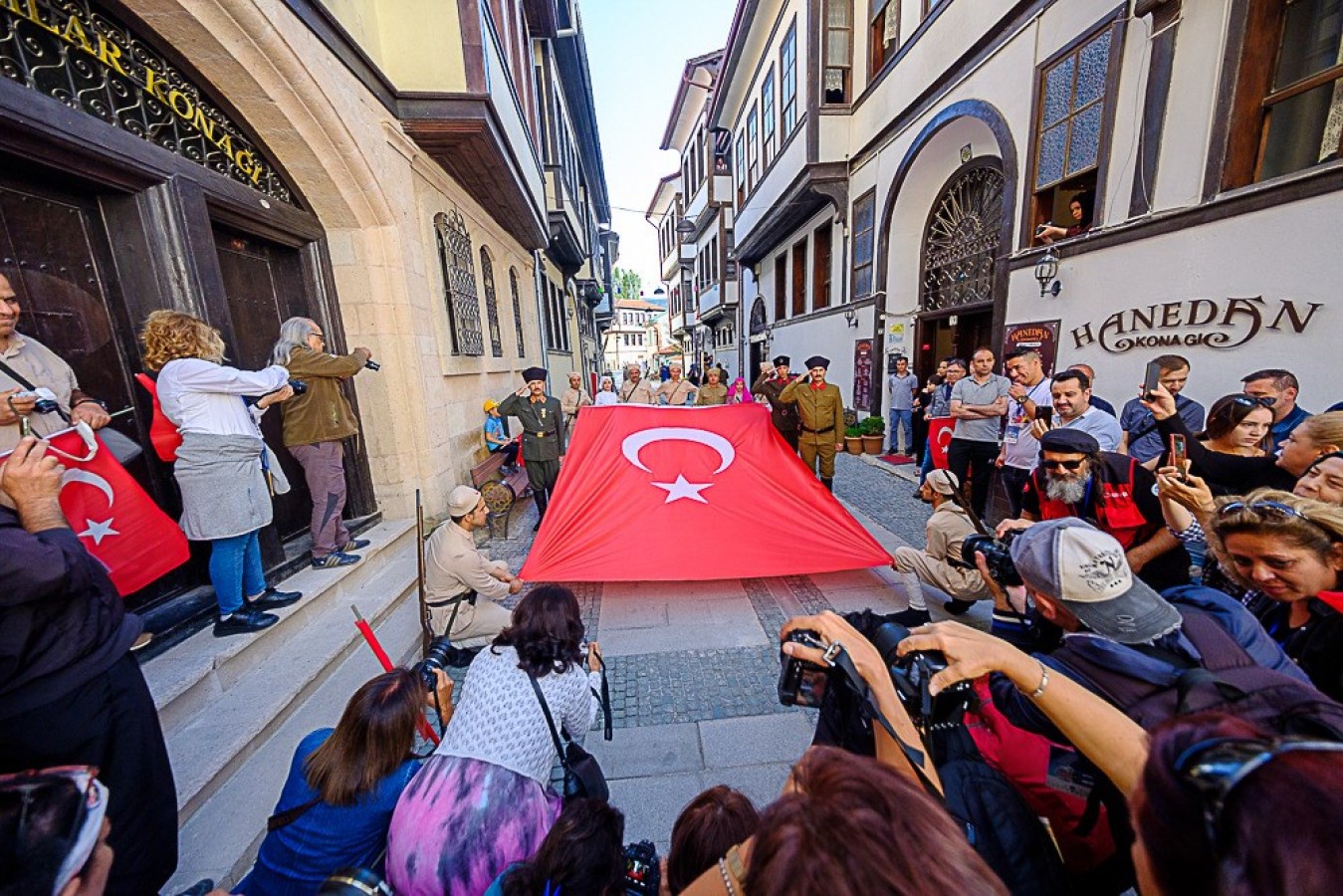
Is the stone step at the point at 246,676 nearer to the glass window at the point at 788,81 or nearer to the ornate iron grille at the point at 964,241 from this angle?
the ornate iron grille at the point at 964,241

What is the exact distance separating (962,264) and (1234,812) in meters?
8.27

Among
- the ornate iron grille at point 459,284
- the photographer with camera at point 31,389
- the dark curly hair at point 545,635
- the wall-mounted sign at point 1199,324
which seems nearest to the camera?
the dark curly hair at point 545,635

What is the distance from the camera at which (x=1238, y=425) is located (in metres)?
2.30

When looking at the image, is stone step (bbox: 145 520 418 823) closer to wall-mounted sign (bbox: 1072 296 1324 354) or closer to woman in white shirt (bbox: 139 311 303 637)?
woman in white shirt (bbox: 139 311 303 637)

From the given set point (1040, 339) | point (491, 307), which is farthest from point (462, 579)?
point (1040, 339)

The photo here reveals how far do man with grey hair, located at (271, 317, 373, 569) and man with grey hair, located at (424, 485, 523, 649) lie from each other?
4.13 feet

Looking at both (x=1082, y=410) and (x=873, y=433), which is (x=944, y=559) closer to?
(x=1082, y=410)

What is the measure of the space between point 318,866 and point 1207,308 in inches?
234

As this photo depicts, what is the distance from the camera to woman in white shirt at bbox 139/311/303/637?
2400 mm

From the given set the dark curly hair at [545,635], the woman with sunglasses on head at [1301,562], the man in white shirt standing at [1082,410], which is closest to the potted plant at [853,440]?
the man in white shirt standing at [1082,410]

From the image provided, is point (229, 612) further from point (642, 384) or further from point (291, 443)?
point (642, 384)

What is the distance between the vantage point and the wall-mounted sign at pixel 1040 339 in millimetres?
5008

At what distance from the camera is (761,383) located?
746 cm

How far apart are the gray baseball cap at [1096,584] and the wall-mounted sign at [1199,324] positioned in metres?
3.77
